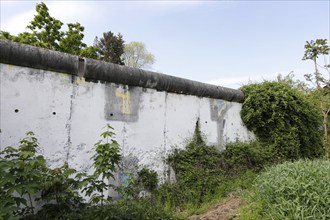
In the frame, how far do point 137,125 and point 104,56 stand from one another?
17.0m

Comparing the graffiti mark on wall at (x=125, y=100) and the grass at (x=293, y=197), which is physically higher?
the graffiti mark on wall at (x=125, y=100)

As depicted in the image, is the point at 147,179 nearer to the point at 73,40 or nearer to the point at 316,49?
the point at 316,49

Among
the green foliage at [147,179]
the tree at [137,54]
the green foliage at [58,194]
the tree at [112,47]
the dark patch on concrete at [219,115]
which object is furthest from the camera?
the tree at [137,54]

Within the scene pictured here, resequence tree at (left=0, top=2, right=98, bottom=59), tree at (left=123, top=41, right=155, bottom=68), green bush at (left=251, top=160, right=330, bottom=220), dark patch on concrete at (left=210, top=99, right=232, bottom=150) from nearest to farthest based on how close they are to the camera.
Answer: green bush at (left=251, top=160, right=330, bottom=220), dark patch on concrete at (left=210, top=99, right=232, bottom=150), tree at (left=0, top=2, right=98, bottom=59), tree at (left=123, top=41, right=155, bottom=68)

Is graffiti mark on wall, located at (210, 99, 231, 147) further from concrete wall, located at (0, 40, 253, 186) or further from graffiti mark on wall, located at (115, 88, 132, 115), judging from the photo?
graffiti mark on wall, located at (115, 88, 132, 115)

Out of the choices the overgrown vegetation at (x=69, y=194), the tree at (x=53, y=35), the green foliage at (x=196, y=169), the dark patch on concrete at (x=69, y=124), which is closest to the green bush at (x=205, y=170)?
the green foliage at (x=196, y=169)

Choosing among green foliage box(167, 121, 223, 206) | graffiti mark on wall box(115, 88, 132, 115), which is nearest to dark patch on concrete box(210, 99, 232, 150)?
green foliage box(167, 121, 223, 206)

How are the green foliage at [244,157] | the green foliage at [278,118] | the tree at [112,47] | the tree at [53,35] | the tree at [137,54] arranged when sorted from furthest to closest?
the tree at [137,54] < the tree at [112,47] < the tree at [53,35] < the green foliage at [278,118] < the green foliage at [244,157]

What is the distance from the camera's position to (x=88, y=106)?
4.36 meters

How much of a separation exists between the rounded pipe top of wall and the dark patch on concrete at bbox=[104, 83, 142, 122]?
5.2 inches

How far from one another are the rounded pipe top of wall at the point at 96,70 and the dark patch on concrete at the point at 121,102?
13 centimetres

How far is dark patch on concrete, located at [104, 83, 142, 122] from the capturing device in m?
4.63

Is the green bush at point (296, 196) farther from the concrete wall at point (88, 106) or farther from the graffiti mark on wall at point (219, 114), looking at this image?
the graffiti mark on wall at point (219, 114)

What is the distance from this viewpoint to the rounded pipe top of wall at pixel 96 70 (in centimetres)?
363
